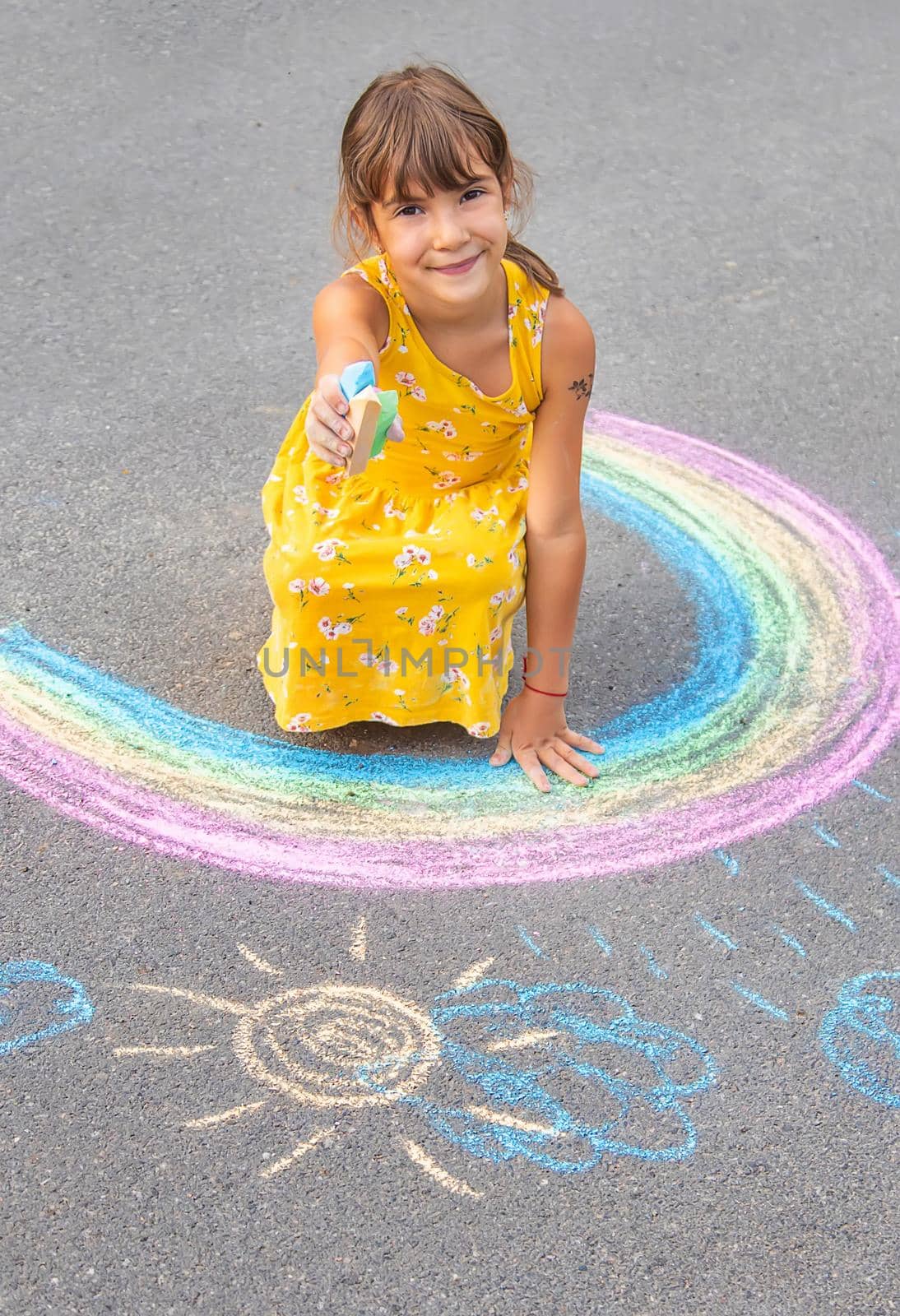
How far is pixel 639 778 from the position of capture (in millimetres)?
2840

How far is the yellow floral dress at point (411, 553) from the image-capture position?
8.85 feet

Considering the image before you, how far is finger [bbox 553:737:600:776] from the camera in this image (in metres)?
2.84

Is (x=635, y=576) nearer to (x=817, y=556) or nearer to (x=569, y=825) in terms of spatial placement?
(x=817, y=556)

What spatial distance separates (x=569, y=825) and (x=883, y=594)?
1240 millimetres

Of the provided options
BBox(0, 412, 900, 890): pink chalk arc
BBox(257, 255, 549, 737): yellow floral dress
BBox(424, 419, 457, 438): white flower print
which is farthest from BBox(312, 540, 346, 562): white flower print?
BBox(0, 412, 900, 890): pink chalk arc

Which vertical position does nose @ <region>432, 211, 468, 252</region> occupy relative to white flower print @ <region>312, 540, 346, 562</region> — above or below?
above

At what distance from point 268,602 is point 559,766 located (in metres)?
Answer: 0.85

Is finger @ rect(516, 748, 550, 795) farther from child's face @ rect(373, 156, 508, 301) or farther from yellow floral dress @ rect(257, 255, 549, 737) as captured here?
child's face @ rect(373, 156, 508, 301)

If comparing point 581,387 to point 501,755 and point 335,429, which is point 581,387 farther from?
point 501,755

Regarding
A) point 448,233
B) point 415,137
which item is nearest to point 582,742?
point 448,233

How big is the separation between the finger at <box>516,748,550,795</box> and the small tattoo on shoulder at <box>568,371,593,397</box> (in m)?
0.73

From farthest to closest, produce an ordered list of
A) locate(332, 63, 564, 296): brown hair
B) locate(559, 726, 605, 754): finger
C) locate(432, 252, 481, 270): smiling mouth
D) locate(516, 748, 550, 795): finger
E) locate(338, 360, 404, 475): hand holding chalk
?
locate(559, 726, 605, 754): finger < locate(516, 748, 550, 795): finger < locate(432, 252, 481, 270): smiling mouth < locate(332, 63, 564, 296): brown hair < locate(338, 360, 404, 475): hand holding chalk

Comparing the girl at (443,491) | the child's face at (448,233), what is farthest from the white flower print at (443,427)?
the child's face at (448,233)

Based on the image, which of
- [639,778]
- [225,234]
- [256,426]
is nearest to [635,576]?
[639,778]
